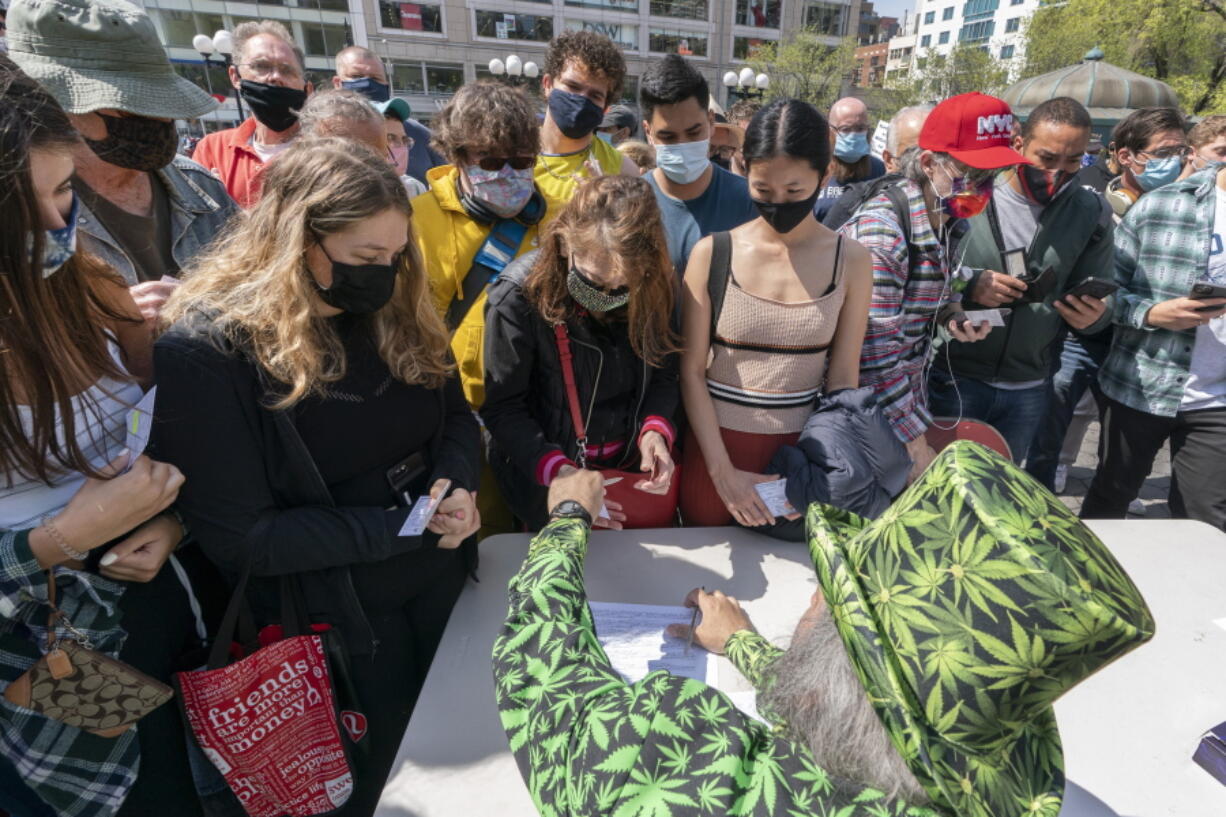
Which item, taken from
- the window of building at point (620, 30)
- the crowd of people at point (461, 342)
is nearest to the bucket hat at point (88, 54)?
the crowd of people at point (461, 342)

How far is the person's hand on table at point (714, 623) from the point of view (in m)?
1.51

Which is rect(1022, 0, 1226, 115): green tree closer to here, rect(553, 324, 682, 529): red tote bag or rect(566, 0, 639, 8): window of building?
rect(553, 324, 682, 529): red tote bag

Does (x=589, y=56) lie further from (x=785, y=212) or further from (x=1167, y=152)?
(x=1167, y=152)

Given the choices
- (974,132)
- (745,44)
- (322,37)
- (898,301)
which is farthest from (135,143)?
(745,44)

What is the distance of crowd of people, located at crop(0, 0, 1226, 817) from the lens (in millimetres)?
1222

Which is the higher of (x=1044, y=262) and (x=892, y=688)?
(x=1044, y=262)

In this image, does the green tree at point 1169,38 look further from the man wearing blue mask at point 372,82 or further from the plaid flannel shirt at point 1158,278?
the man wearing blue mask at point 372,82

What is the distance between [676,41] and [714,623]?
45.4m

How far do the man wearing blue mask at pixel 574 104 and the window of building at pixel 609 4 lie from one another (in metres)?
40.4

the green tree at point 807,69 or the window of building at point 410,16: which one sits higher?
the window of building at point 410,16

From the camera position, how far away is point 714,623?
1.54 metres

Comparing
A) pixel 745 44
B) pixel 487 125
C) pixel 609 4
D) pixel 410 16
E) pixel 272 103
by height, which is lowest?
pixel 487 125

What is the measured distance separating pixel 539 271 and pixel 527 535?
2.62 feet

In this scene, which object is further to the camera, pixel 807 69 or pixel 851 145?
pixel 807 69
